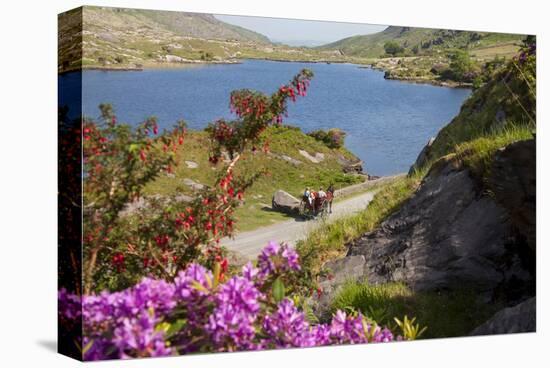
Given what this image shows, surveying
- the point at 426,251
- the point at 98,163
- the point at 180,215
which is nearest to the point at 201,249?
the point at 180,215

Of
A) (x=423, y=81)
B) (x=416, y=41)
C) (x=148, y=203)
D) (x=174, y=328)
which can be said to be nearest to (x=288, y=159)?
(x=148, y=203)

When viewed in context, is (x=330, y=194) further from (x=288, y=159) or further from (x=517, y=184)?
(x=517, y=184)

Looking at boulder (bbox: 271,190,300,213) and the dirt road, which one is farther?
boulder (bbox: 271,190,300,213)

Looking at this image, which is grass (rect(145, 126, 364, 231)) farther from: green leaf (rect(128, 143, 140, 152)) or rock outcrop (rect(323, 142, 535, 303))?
rock outcrop (rect(323, 142, 535, 303))

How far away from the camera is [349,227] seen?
8172mm

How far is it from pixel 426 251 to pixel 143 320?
3.63m

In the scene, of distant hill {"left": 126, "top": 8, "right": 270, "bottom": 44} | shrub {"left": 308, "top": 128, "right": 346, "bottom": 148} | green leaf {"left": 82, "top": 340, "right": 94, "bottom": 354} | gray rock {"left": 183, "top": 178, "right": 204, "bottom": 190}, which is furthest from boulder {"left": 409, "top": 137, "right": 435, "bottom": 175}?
green leaf {"left": 82, "top": 340, "right": 94, "bottom": 354}

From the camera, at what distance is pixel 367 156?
26.3 feet

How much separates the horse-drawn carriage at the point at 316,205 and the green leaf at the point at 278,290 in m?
1.32

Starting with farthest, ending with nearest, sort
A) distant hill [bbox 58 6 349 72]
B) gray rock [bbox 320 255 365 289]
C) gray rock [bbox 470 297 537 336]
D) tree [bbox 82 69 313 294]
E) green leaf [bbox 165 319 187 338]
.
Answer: gray rock [bbox 470 297 537 336] → gray rock [bbox 320 255 365 289] → distant hill [bbox 58 6 349 72] → tree [bbox 82 69 313 294] → green leaf [bbox 165 319 187 338]

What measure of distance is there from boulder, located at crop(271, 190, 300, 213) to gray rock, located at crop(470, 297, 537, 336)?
2362mm

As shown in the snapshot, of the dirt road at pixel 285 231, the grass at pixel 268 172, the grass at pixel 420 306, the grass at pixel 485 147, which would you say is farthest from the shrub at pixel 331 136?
the grass at pixel 485 147

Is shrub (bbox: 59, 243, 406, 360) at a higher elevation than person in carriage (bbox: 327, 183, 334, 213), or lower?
lower

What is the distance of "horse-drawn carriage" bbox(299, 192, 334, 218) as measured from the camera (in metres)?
7.68
